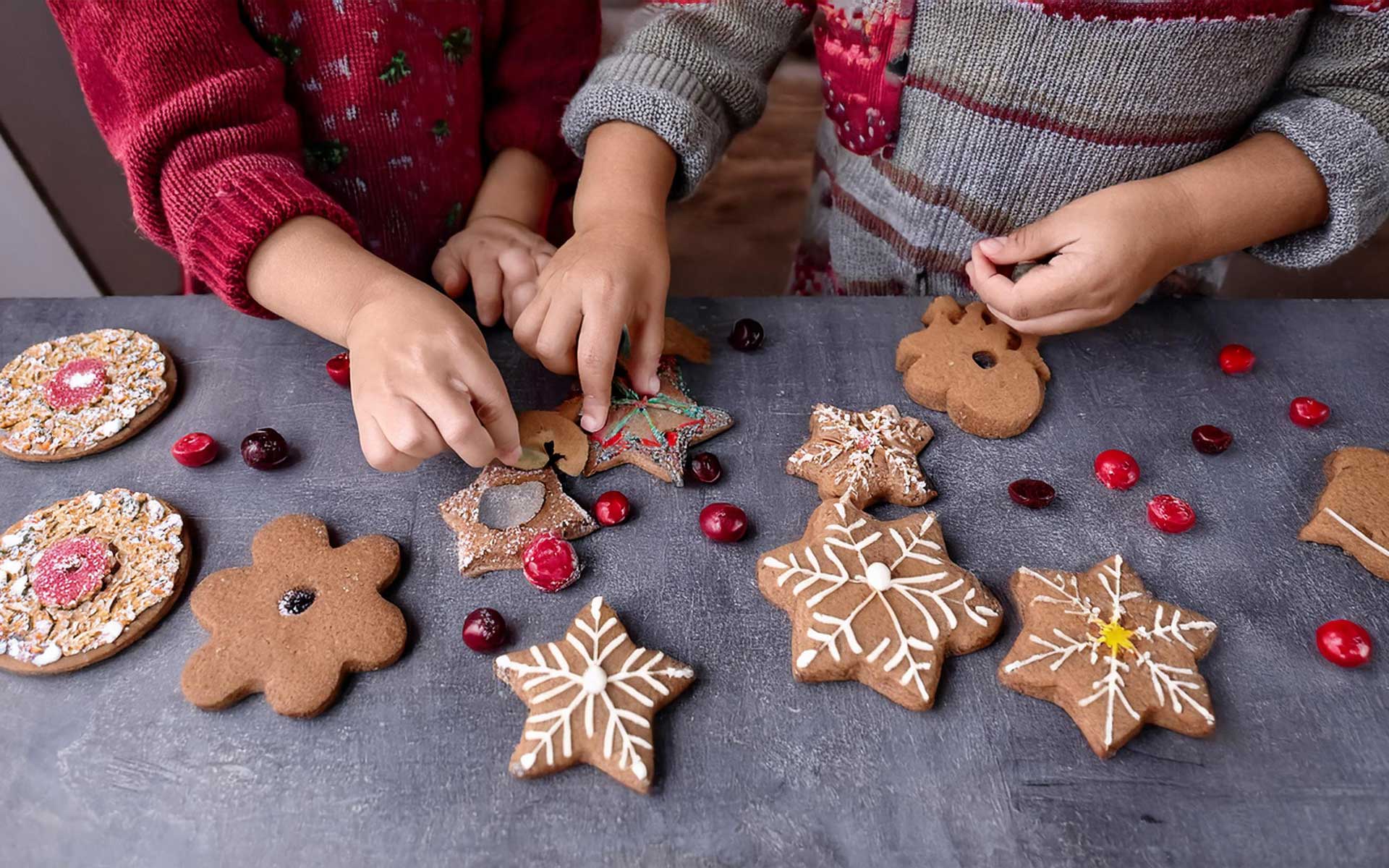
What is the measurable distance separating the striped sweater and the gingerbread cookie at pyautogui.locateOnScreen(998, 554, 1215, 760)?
1.51 ft

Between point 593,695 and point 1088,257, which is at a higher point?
point 1088,257

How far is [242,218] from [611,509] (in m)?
0.44

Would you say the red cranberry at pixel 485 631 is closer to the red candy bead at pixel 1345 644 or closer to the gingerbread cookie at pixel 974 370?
the gingerbread cookie at pixel 974 370

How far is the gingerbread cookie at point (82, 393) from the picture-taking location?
800mm

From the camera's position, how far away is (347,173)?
952mm

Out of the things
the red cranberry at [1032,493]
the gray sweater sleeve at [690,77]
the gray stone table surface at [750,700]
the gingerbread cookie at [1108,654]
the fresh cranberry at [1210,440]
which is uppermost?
the gray sweater sleeve at [690,77]

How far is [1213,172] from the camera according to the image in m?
0.83

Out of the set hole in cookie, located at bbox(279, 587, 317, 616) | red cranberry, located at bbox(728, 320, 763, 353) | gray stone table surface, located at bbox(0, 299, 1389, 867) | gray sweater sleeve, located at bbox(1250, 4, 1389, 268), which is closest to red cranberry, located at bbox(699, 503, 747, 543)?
gray stone table surface, located at bbox(0, 299, 1389, 867)

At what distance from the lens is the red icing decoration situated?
680 millimetres

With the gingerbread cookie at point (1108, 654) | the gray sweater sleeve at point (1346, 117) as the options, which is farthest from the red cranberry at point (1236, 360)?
the gingerbread cookie at point (1108, 654)

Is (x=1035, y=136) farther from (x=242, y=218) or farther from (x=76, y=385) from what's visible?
(x=76, y=385)

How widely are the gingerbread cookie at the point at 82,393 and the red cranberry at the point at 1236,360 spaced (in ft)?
3.73

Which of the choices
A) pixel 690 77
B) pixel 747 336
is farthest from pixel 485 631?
pixel 690 77

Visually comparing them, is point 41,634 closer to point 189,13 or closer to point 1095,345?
point 189,13
